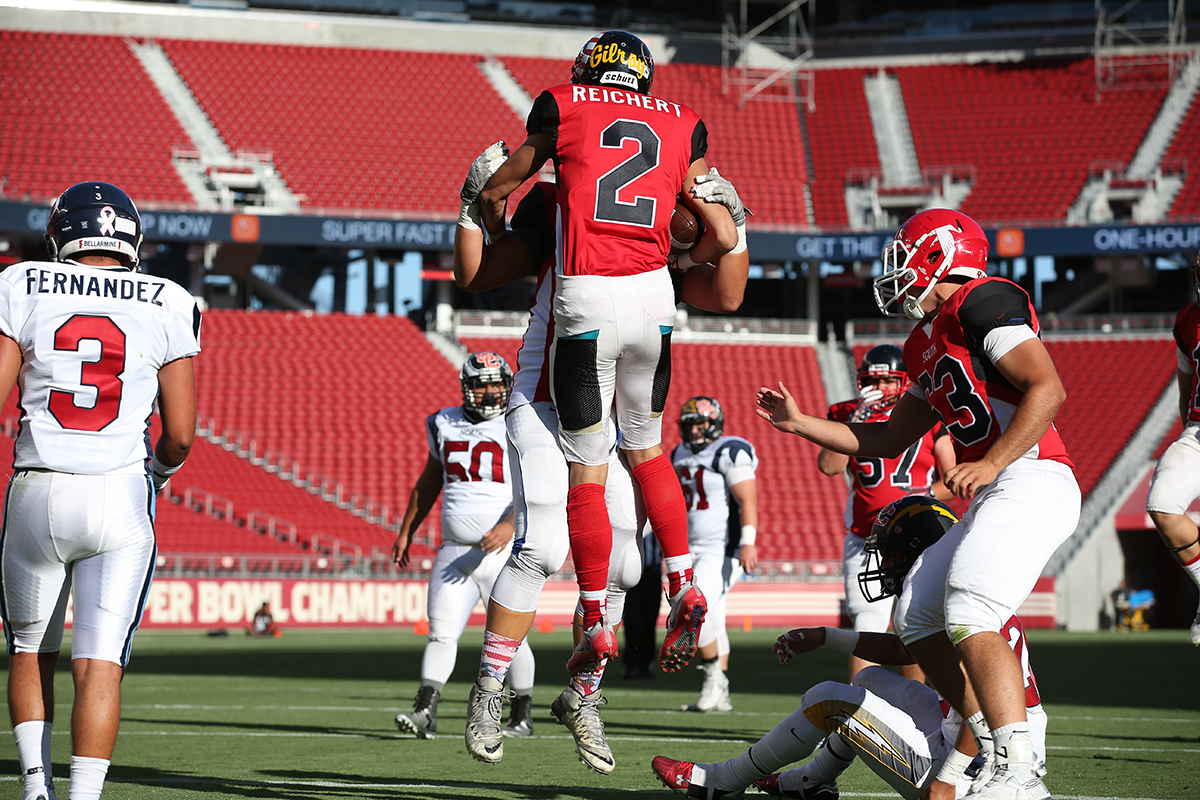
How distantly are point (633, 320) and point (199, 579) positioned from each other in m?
19.6

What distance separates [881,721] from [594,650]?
4.25 ft

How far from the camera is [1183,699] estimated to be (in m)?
11.0

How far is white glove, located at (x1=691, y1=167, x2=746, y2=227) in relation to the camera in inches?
227

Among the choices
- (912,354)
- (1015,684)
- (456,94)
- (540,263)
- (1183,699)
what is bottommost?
(1183,699)

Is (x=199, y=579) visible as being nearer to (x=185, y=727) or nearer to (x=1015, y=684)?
(x=185, y=727)

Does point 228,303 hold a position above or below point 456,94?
below

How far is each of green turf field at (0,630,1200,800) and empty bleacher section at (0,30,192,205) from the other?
20.7m

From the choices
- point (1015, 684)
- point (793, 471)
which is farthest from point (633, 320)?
point (793, 471)

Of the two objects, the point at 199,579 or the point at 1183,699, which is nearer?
the point at 1183,699

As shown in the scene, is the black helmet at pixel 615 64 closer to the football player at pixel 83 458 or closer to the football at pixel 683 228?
the football at pixel 683 228

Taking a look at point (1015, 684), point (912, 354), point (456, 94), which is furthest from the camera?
point (456, 94)

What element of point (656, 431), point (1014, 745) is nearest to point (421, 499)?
point (656, 431)

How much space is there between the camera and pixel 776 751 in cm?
529

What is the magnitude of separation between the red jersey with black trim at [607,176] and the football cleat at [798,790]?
227 cm
